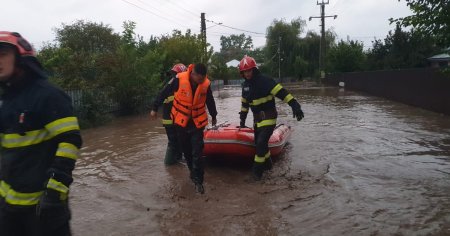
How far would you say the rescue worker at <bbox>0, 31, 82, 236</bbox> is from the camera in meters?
2.72

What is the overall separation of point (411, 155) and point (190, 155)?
15.6 ft

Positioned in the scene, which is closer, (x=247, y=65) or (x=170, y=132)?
(x=247, y=65)

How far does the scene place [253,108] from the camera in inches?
275

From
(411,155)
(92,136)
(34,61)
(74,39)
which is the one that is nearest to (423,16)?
(411,155)

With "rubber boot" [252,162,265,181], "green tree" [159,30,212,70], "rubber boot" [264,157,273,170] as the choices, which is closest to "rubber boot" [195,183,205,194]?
"rubber boot" [252,162,265,181]

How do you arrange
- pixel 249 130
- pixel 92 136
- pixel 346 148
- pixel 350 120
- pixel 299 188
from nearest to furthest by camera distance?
1. pixel 299 188
2. pixel 249 130
3. pixel 346 148
4. pixel 92 136
5. pixel 350 120

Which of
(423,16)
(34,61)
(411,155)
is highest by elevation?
(423,16)

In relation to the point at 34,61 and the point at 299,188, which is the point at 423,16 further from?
the point at 34,61

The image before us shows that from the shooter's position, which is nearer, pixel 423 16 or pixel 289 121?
pixel 423 16

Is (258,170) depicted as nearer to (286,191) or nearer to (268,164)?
(268,164)

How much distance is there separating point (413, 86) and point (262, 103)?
14264 mm

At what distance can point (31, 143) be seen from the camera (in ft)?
9.03

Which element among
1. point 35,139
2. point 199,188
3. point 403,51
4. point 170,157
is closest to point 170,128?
point 170,157

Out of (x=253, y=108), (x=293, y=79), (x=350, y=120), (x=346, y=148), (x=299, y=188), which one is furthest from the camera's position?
(x=293, y=79)
